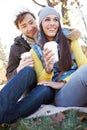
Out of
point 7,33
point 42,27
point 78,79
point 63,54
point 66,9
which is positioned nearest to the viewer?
point 78,79

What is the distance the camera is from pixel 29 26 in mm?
4234

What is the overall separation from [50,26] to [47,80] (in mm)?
663

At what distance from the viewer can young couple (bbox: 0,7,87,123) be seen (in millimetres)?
3295

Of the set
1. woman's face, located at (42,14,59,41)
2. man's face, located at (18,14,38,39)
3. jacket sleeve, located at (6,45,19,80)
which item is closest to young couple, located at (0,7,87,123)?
woman's face, located at (42,14,59,41)

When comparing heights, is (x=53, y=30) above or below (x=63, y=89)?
above

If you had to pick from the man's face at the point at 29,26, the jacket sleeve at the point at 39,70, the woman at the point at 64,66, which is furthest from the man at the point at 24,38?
the jacket sleeve at the point at 39,70

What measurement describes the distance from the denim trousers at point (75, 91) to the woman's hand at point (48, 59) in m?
0.26

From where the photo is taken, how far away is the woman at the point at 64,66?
332 cm

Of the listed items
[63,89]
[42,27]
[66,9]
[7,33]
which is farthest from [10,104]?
[7,33]

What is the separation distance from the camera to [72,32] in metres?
3.85

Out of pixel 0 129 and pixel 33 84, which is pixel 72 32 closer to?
pixel 33 84

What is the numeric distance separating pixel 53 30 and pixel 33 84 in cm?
70

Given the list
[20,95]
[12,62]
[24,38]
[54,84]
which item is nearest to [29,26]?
[24,38]

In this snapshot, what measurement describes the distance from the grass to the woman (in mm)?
137
